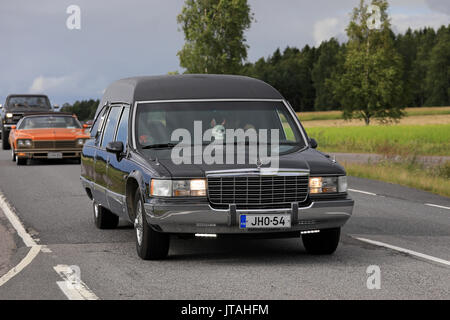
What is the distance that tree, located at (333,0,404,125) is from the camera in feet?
251

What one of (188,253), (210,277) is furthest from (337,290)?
(188,253)

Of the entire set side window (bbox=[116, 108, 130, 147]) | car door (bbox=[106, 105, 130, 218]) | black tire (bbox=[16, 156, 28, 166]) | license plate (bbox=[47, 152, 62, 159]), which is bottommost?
black tire (bbox=[16, 156, 28, 166])

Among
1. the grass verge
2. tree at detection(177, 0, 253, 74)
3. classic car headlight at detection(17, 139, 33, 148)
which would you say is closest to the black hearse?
the grass verge

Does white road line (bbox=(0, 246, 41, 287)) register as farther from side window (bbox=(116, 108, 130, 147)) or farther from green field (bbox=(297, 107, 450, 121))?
green field (bbox=(297, 107, 450, 121))

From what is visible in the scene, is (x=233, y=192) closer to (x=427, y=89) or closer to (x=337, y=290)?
(x=337, y=290)

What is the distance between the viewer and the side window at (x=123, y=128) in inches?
359

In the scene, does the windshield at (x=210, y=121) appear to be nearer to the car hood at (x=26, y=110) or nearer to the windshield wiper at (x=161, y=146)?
the windshield wiper at (x=161, y=146)

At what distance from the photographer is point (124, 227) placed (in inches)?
430

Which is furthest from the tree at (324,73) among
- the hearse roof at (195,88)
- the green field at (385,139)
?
the hearse roof at (195,88)

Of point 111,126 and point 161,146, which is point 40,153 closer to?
point 111,126

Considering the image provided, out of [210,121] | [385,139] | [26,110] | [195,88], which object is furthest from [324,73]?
[210,121]

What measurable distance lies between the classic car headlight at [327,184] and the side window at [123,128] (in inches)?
90.5

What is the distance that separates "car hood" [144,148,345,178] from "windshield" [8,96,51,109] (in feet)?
97.9

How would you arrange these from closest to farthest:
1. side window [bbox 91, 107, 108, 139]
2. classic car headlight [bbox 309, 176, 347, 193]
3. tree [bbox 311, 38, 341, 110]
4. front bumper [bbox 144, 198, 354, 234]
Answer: front bumper [bbox 144, 198, 354, 234], classic car headlight [bbox 309, 176, 347, 193], side window [bbox 91, 107, 108, 139], tree [bbox 311, 38, 341, 110]
